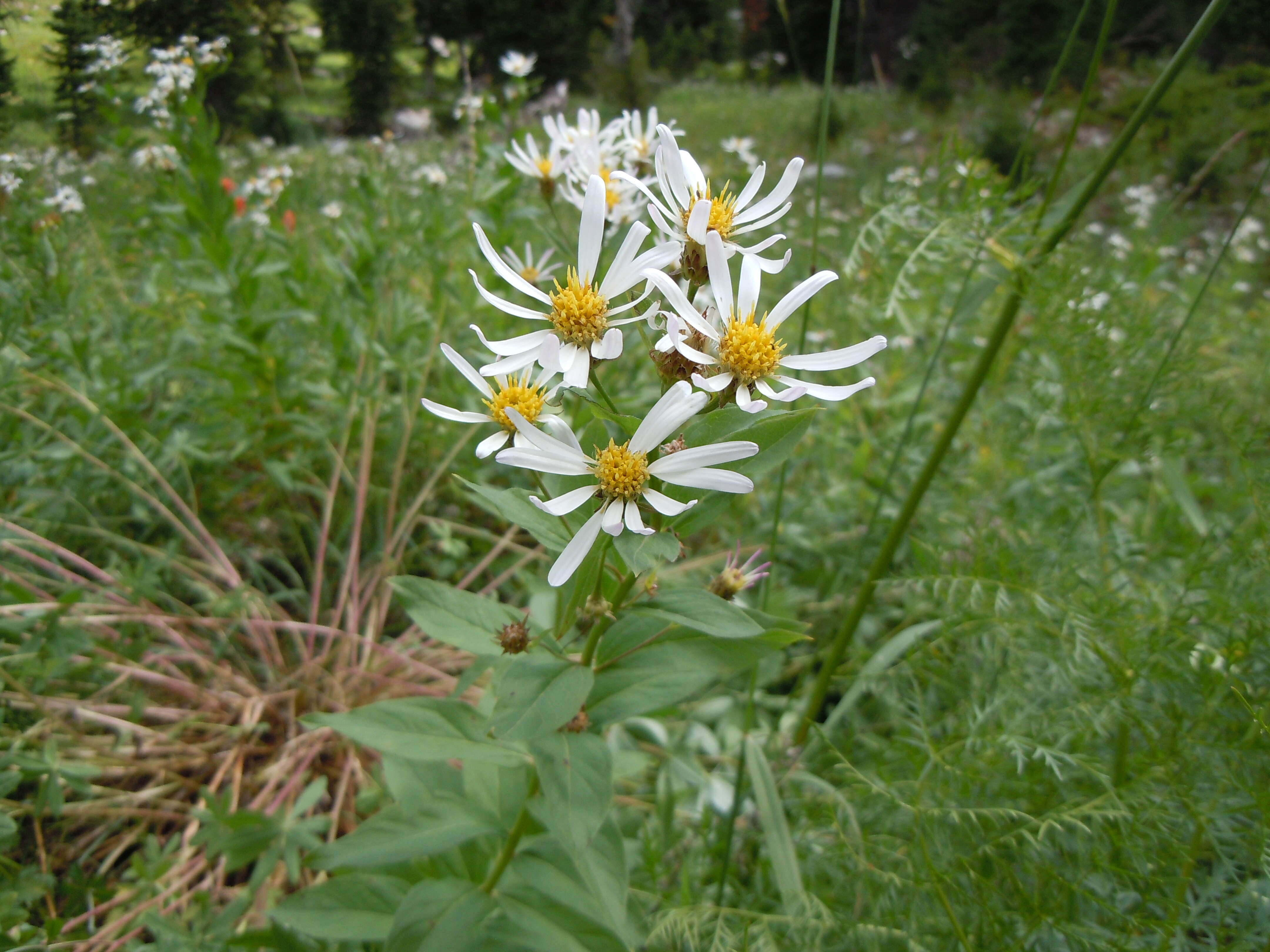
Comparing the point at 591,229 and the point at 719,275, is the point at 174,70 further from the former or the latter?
the point at 719,275

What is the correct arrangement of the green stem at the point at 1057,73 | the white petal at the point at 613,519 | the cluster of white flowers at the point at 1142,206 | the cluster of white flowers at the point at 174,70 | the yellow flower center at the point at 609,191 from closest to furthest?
the white petal at the point at 613,519 → the green stem at the point at 1057,73 → the yellow flower center at the point at 609,191 → the cluster of white flowers at the point at 174,70 → the cluster of white flowers at the point at 1142,206

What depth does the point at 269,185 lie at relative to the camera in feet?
9.74

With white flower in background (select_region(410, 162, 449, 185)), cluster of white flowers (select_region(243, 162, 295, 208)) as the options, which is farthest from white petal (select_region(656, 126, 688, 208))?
cluster of white flowers (select_region(243, 162, 295, 208))

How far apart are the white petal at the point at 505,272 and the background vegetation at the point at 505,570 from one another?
1.30 ft

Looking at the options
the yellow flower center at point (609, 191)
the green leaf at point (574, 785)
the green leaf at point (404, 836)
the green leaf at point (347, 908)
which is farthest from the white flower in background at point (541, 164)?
the green leaf at point (347, 908)

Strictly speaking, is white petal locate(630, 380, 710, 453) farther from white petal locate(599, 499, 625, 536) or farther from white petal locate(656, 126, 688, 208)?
white petal locate(656, 126, 688, 208)

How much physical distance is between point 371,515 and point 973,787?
1.76m

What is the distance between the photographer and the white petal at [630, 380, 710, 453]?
2.39 feet

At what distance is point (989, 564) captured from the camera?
4.14ft

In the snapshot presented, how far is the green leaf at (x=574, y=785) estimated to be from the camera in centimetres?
77

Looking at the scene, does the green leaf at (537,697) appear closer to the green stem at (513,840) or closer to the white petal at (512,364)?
the green stem at (513,840)

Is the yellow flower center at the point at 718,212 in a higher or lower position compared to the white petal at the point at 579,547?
higher

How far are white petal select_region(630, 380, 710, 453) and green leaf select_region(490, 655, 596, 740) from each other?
28 centimetres

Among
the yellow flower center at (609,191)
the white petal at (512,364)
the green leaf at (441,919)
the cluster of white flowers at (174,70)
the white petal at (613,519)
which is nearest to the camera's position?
the white petal at (613,519)
